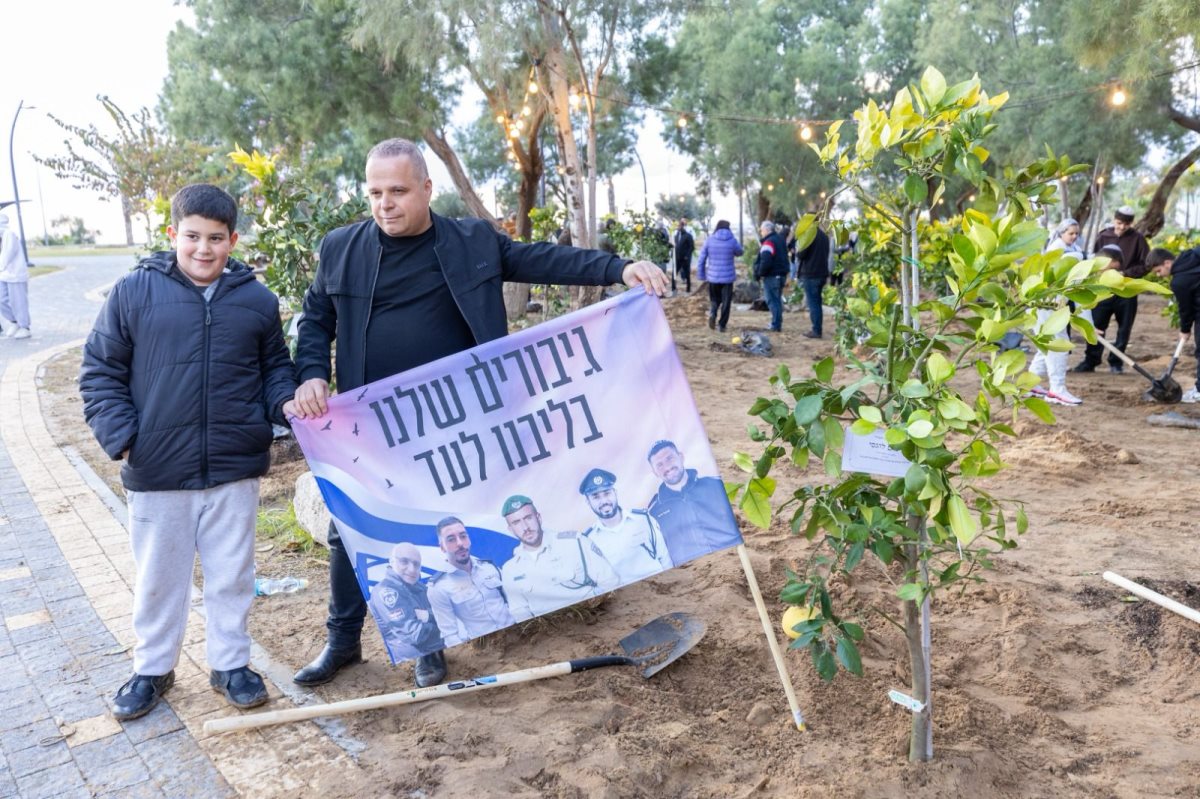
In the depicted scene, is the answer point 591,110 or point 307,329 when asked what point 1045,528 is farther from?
point 591,110

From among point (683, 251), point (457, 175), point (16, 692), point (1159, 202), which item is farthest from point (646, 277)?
point (1159, 202)

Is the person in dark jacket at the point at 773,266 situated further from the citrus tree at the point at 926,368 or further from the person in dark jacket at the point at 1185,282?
the citrus tree at the point at 926,368

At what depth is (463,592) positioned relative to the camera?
299 cm

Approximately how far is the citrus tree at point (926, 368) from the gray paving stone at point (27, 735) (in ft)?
7.99

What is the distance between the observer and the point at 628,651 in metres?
3.34

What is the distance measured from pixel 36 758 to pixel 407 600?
1241 mm

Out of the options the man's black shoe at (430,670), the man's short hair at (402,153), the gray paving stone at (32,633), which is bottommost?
the gray paving stone at (32,633)

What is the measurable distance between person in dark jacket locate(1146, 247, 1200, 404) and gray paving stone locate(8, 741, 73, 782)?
8.56 metres

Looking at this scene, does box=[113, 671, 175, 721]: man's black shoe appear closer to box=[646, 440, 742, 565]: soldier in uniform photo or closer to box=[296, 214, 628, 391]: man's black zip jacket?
box=[296, 214, 628, 391]: man's black zip jacket

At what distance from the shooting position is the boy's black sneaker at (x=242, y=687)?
3.02 metres

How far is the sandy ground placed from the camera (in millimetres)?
2553

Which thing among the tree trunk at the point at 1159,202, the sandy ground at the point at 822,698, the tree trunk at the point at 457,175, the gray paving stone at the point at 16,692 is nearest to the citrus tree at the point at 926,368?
the sandy ground at the point at 822,698

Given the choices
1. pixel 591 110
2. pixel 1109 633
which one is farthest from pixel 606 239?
pixel 1109 633

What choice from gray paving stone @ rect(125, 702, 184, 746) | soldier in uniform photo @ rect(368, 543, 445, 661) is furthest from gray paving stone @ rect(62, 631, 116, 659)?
soldier in uniform photo @ rect(368, 543, 445, 661)
